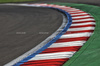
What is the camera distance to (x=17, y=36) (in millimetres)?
9156

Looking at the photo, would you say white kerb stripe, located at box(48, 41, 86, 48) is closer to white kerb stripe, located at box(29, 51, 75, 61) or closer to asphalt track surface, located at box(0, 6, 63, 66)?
asphalt track surface, located at box(0, 6, 63, 66)

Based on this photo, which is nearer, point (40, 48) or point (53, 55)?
point (53, 55)

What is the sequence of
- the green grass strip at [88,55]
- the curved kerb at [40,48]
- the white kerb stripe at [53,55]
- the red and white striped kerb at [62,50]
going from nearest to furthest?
the green grass strip at [88,55], the red and white striped kerb at [62,50], the curved kerb at [40,48], the white kerb stripe at [53,55]

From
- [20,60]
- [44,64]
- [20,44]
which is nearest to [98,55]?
[44,64]

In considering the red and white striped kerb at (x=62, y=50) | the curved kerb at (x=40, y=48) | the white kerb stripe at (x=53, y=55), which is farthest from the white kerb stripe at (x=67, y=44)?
the white kerb stripe at (x=53, y=55)

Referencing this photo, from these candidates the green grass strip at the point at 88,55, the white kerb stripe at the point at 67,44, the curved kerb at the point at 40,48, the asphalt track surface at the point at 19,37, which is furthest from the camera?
the white kerb stripe at the point at 67,44

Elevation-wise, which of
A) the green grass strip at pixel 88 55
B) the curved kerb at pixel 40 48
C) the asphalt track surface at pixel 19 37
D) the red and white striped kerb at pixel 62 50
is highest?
the green grass strip at pixel 88 55

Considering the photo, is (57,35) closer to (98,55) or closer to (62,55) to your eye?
(62,55)

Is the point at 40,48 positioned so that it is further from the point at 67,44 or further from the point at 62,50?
the point at 67,44

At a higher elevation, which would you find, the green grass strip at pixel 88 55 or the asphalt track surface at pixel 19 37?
the green grass strip at pixel 88 55

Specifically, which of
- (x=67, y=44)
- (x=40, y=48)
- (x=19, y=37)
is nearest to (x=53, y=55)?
(x=40, y=48)

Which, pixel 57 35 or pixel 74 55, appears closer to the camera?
pixel 74 55

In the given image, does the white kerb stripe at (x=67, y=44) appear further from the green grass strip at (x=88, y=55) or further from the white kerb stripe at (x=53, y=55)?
the white kerb stripe at (x=53, y=55)

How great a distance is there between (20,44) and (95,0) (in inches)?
570
